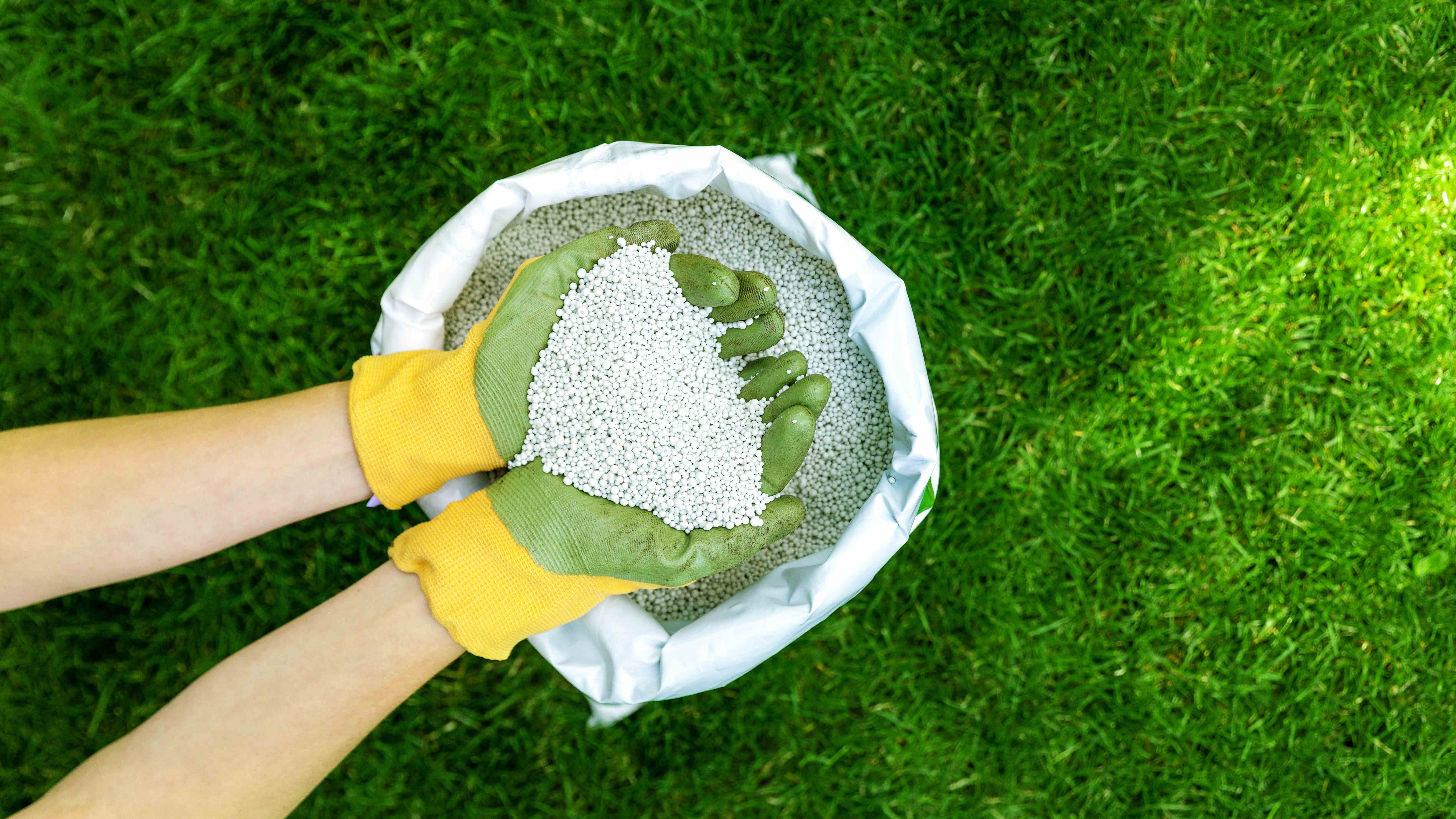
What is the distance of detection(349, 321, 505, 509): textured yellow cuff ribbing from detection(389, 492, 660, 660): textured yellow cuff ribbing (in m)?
0.06

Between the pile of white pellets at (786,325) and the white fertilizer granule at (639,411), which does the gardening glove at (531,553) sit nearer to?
the white fertilizer granule at (639,411)

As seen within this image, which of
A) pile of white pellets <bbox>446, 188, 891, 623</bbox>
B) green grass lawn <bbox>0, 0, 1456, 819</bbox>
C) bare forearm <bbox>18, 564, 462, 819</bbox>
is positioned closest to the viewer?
bare forearm <bbox>18, 564, 462, 819</bbox>

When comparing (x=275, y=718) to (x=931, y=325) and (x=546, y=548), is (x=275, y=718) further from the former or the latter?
(x=931, y=325)

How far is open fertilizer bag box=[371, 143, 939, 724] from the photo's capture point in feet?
3.09

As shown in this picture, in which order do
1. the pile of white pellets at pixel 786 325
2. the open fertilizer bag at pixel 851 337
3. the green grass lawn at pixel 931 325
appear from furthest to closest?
1. the green grass lawn at pixel 931 325
2. the pile of white pellets at pixel 786 325
3. the open fertilizer bag at pixel 851 337

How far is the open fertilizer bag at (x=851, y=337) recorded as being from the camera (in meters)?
0.94

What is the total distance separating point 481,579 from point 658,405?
271mm

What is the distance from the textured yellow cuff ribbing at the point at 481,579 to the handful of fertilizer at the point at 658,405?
3.8 inches

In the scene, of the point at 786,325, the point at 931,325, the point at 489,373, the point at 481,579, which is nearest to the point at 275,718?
the point at 481,579

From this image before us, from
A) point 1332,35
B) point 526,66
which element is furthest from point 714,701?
point 1332,35

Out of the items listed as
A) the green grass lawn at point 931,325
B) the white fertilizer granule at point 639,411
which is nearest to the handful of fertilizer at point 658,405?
the white fertilizer granule at point 639,411

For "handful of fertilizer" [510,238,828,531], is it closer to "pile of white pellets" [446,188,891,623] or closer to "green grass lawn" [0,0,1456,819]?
"pile of white pellets" [446,188,891,623]

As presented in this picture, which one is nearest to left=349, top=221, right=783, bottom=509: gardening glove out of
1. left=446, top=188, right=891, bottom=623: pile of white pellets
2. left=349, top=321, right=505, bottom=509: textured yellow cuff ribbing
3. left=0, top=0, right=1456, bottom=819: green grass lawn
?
left=349, top=321, right=505, bottom=509: textured yellow cuff ribbing

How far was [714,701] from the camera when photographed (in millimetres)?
1213
